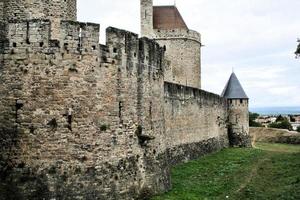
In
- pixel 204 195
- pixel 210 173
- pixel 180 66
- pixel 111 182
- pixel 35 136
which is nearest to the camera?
pixel 35 136

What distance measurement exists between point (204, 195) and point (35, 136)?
651 cm

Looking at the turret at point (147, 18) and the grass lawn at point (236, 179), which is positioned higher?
the turret at point (147, 18)

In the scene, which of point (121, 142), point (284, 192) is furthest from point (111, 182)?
point (284, 192)

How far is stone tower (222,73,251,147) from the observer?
39000 mm

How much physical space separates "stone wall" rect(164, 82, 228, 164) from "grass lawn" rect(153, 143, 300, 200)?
2.90 feet

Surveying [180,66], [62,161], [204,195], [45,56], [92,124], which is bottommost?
[204,195]

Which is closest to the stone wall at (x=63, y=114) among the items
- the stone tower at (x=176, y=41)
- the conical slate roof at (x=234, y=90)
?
the stone tower at (x=176, y=41)

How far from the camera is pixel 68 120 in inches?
474

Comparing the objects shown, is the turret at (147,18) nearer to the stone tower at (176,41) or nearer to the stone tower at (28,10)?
the stone tower at (176,41)

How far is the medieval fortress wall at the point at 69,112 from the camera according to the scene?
462 inches

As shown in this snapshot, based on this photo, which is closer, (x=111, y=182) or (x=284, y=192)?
(x=111, y=182)

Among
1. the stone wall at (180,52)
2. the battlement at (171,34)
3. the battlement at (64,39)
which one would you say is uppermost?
the battlement at (171,34)

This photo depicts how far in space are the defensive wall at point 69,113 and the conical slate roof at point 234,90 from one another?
2672cm

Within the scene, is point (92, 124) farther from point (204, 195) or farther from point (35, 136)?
point (204, 195)
